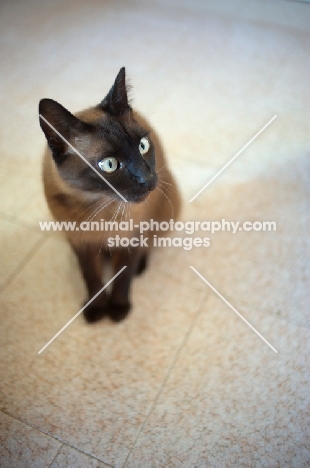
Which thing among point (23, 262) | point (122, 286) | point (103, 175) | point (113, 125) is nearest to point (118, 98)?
point (113, 125)

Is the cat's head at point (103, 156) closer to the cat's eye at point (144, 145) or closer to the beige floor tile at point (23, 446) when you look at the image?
the cat's eye at point (144, 145)

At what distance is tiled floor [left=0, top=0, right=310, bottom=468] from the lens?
953 mm

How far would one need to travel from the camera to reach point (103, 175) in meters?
0.88

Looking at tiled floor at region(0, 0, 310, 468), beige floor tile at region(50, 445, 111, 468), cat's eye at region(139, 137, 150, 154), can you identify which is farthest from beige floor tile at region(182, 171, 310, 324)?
beige floor tile at region(50, 445, 111, 468)

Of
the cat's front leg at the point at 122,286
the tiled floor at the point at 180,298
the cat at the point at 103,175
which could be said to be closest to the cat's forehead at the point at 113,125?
the cat at the point at 103,175

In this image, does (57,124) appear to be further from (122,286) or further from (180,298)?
(180,298)

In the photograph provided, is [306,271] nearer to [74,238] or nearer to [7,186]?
[74,238]

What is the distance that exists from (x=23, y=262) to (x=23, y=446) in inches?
22.7

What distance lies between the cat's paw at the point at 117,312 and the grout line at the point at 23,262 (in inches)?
14.0

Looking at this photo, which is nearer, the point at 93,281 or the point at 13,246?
the point at 93,281

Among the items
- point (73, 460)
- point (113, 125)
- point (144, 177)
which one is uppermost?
point (113, 125)

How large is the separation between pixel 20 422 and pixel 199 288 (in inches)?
25.6

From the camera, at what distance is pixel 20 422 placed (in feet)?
3.17

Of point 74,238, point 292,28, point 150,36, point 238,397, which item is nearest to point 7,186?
point 74,238
